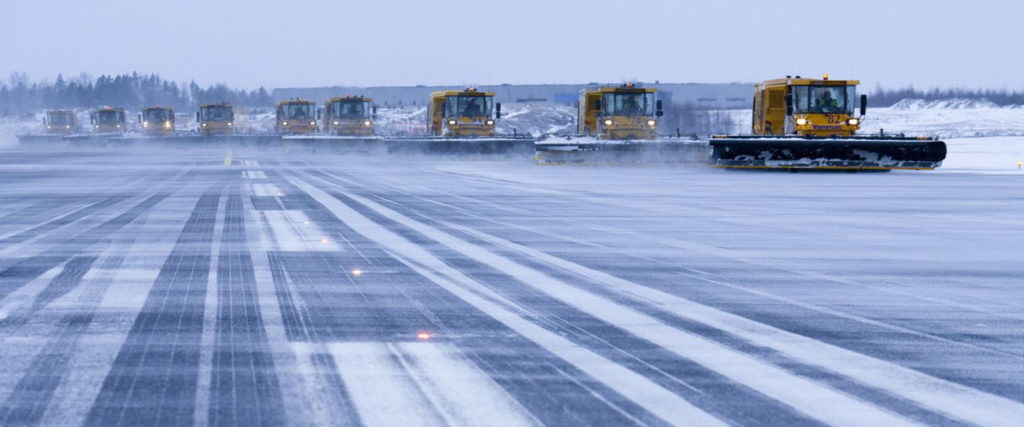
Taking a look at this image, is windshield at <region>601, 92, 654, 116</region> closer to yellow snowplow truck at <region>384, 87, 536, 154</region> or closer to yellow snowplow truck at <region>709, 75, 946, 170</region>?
yellow snowplow truck at <region>384, 87, 536, 154</region>

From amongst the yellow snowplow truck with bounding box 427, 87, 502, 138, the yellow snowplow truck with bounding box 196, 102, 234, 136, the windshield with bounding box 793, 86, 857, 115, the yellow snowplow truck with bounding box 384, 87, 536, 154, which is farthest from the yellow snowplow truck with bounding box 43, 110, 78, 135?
the windshield with bounding box 793, 86, 857, 115

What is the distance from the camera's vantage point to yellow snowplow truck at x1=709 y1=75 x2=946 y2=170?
25.2 metres

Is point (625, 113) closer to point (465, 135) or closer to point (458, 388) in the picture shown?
point (465, 135)

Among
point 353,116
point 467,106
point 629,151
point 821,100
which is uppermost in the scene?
point 467,106

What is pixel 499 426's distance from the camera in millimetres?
3480

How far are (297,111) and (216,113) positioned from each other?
7.67m

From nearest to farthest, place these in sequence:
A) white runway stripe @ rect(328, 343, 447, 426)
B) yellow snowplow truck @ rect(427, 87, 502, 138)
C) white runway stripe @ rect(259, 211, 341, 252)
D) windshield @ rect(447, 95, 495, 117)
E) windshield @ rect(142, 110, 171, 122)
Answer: white runway stripe @ rect(328, 343, 447, 426)
white runway stripe @ rect(259, 211, 341, 252)
yellow snowplow truck @ rect(427, 87, 502, 138)
windshield @ rect(447, 95, 495, 117)
windshield @ rect(142, 110, 171, 122)

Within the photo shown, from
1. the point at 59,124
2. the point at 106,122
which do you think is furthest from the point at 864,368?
the point at 59,124

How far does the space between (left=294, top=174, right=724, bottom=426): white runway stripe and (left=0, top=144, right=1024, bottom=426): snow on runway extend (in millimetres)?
18

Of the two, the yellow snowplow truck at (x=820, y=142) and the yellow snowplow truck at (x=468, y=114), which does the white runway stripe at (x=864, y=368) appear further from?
the yellow snowplow truck at (x=468, y=114)

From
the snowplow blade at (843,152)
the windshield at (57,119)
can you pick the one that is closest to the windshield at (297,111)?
the windshield at (57,119)

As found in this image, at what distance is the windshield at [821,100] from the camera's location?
1051 inches

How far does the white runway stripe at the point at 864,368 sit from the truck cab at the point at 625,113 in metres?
25.6

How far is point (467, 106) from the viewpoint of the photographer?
123 ft
